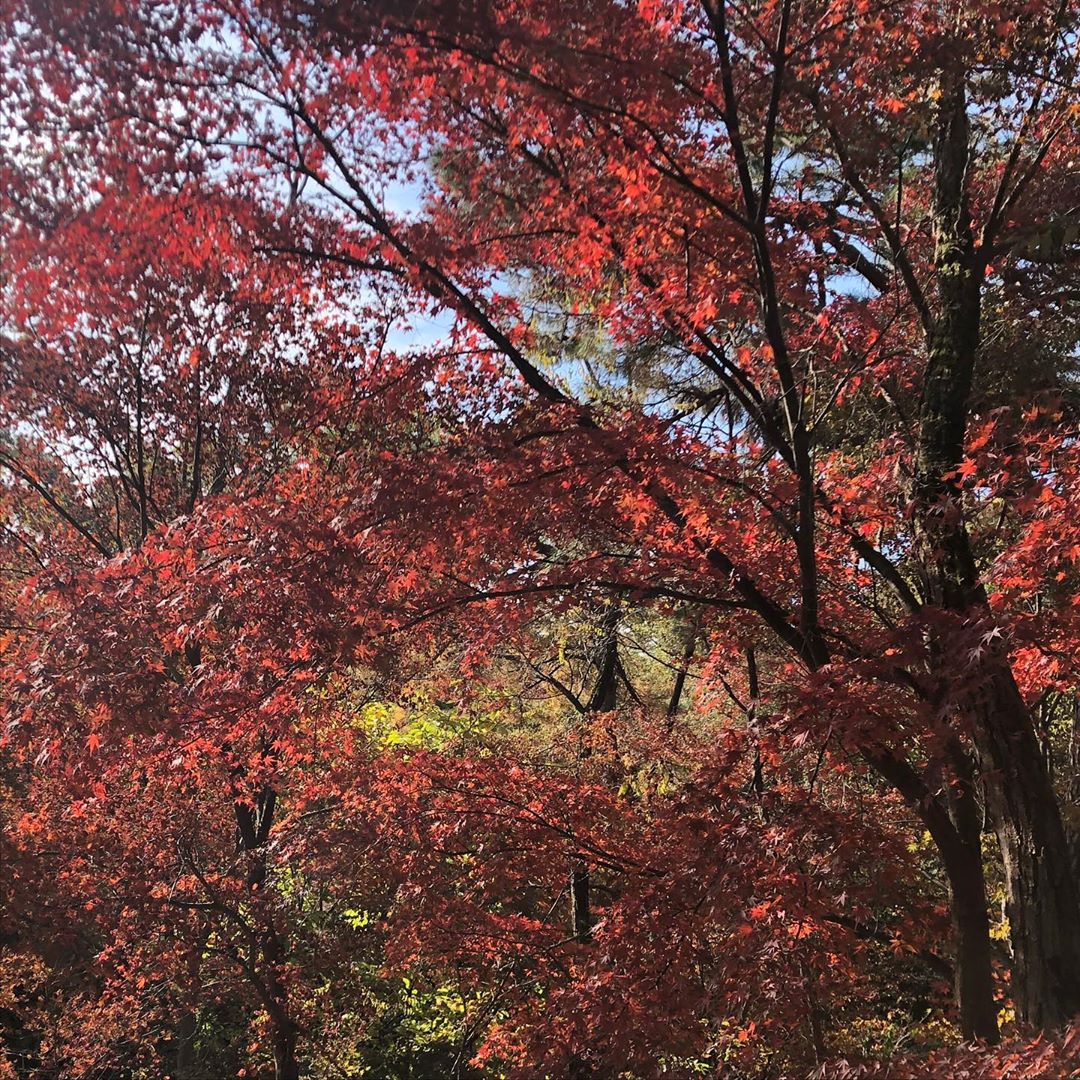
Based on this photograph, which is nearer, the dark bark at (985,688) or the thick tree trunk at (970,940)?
the dark bark at (985,688)

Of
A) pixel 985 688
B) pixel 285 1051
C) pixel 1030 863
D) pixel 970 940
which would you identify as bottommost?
pixel 285 1051

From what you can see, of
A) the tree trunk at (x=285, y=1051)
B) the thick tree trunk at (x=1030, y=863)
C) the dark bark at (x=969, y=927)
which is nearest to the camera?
the thick tree trunk at (x=1030, y=863)

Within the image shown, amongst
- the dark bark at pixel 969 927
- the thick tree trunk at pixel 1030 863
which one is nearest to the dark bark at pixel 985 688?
the thick tree trunk at pixel 1030 863

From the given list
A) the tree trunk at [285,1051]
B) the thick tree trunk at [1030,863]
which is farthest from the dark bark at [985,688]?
the tree trunk at [285,1051]

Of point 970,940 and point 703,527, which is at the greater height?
point 703,527

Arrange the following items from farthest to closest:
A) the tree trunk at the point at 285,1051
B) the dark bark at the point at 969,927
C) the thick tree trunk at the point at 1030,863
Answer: the tree trunk at the point at 285,1051
the dark bark at the point at 969,927
the thick tree trunk at the point at 1030,863

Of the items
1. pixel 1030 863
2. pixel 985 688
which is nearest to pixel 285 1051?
pixel 1030 863

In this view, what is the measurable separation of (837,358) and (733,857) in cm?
333

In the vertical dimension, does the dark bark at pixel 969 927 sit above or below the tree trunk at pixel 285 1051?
above

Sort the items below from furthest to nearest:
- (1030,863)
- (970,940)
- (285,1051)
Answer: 1. (285,1051)
2. (970,940)
3. (1030,863)

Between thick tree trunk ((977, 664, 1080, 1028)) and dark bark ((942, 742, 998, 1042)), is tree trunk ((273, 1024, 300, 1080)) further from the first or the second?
thick tree trunk ((977, 664, 1080, 1028))

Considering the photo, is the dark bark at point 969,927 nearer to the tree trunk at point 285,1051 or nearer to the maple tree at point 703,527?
the maple tree at point 703,527

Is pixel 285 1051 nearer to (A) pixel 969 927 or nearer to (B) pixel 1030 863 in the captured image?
(A) pixel 969 927

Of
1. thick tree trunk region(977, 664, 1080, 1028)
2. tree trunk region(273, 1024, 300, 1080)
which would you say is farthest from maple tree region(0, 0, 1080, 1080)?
tree trunk region(273, 1024, 300, 1080)
